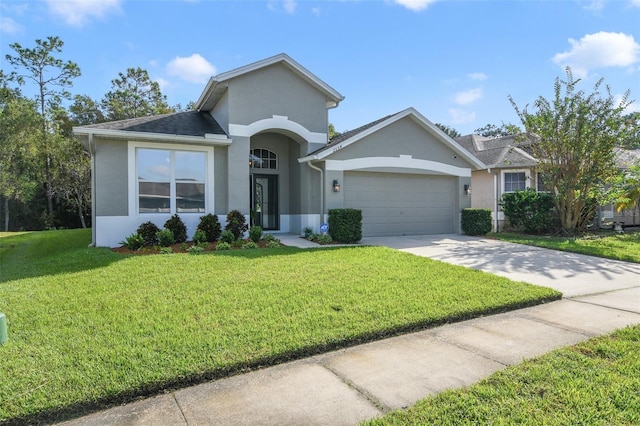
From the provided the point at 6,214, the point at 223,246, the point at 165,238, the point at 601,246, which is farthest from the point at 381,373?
the point at 6,214

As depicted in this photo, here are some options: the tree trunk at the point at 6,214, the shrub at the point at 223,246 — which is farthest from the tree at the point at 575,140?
the tree trunk at the point at 6,214

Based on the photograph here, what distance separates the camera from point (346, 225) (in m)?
11.8

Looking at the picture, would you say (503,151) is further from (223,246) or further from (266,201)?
(223,246)

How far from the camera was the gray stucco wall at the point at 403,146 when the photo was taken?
13156 millimetres

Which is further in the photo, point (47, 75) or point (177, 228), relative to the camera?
point (47, 75)

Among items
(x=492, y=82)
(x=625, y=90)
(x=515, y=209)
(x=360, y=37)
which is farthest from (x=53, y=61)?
(x=625, y=90)

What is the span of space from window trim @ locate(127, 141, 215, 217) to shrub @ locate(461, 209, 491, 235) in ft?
32.1

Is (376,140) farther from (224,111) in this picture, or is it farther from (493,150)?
(493,150)

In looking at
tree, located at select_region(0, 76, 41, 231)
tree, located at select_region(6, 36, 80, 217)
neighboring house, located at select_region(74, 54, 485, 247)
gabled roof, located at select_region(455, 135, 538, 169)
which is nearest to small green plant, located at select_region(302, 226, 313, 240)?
neighboring house, located at select_region(74, 54, 485, 247)

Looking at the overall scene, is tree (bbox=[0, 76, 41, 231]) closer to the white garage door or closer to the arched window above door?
the arched window above door

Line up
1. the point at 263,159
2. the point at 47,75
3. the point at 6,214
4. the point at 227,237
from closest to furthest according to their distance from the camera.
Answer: the point at 227,237, the point at 263,159, the point at 6,214, the point at 47,75

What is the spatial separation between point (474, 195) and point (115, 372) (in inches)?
752

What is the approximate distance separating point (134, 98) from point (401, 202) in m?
27.6

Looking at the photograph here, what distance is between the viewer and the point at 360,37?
13.4 m
